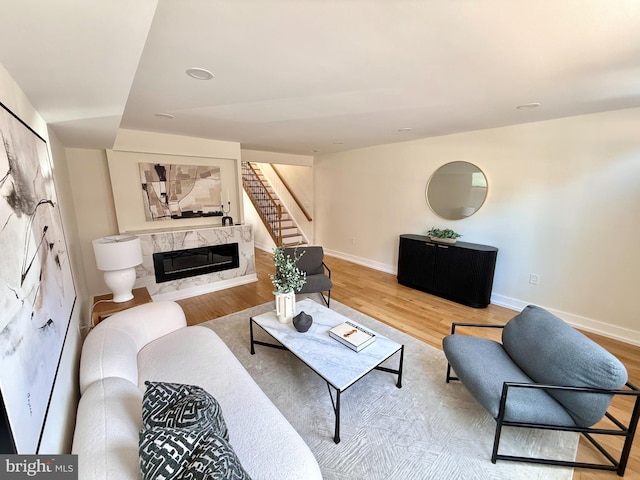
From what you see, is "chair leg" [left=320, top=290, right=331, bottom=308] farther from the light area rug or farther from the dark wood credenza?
the dark wood credenza

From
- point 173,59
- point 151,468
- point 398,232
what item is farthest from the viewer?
point 398,232

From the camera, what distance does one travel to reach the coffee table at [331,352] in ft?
5.67

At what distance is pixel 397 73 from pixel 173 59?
4.81 feet

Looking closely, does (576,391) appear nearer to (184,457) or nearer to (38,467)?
(184,457)

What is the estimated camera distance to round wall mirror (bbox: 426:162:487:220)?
12.3 feet

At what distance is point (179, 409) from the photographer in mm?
1083

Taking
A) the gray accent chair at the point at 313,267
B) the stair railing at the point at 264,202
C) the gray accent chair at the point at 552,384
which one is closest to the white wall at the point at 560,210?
the gray accent chair at the point at 552,384

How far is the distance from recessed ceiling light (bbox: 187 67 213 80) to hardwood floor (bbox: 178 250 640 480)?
2656 mm

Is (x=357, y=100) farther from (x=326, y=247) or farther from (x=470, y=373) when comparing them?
(x=326, y=247)

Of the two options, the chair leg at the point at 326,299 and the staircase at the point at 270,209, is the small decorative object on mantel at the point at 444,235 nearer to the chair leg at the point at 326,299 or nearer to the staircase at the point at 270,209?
the chair leg at the point at 326,299

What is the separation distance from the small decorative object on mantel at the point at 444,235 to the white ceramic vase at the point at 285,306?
8.55 ft

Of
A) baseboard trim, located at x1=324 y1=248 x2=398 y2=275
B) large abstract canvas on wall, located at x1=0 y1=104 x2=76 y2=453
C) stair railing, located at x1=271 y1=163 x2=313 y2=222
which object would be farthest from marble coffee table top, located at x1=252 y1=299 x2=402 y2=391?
stair railing, located at x1=271 y1=163 x2=313 y2=222

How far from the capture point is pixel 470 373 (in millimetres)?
1749

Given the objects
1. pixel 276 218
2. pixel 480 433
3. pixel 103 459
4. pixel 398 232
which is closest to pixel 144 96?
pixel 103 459
